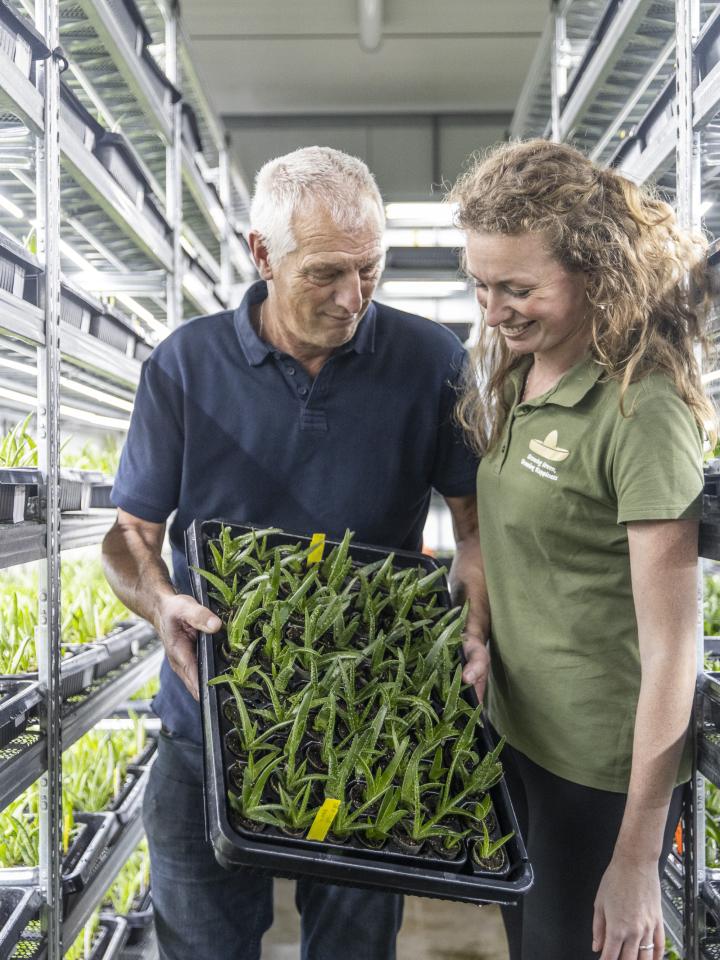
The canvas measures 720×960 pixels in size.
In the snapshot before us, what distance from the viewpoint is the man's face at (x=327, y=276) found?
1.49 metres

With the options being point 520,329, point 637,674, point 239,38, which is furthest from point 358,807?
point 239,38

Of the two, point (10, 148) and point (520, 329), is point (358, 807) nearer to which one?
point (520, 329)

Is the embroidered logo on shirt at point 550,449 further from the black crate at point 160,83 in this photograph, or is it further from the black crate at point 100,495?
the black crate at point 160,83

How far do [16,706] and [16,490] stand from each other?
47 cm

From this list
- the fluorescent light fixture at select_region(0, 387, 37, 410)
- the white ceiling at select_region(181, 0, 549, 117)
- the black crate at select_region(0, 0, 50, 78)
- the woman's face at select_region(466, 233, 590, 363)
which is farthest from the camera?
the white ceiling at select_region(181, 0, 549, 117)

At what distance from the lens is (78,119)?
2268 mm

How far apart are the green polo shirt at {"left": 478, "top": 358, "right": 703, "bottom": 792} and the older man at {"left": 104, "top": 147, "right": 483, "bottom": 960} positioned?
0.58 ft

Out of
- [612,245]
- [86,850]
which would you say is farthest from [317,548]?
[86,850]

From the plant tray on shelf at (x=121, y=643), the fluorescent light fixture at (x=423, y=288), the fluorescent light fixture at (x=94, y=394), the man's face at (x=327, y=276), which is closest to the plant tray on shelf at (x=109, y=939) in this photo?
the plant tray on shelf at (x=121, y=643)

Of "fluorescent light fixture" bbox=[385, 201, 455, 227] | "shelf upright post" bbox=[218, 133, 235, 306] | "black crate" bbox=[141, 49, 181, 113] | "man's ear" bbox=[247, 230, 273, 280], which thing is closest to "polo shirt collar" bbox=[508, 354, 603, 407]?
"man's ear" bbox=[247, 230, 273, 280]

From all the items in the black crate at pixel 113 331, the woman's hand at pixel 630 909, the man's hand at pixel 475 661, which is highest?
the black crate at pixel 113 331

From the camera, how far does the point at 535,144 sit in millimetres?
1343

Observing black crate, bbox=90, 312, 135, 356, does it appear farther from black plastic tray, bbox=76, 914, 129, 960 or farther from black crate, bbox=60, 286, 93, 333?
black plastic tray, bbox=76, 914, 129, 960

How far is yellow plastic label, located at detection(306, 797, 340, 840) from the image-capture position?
992 mm
